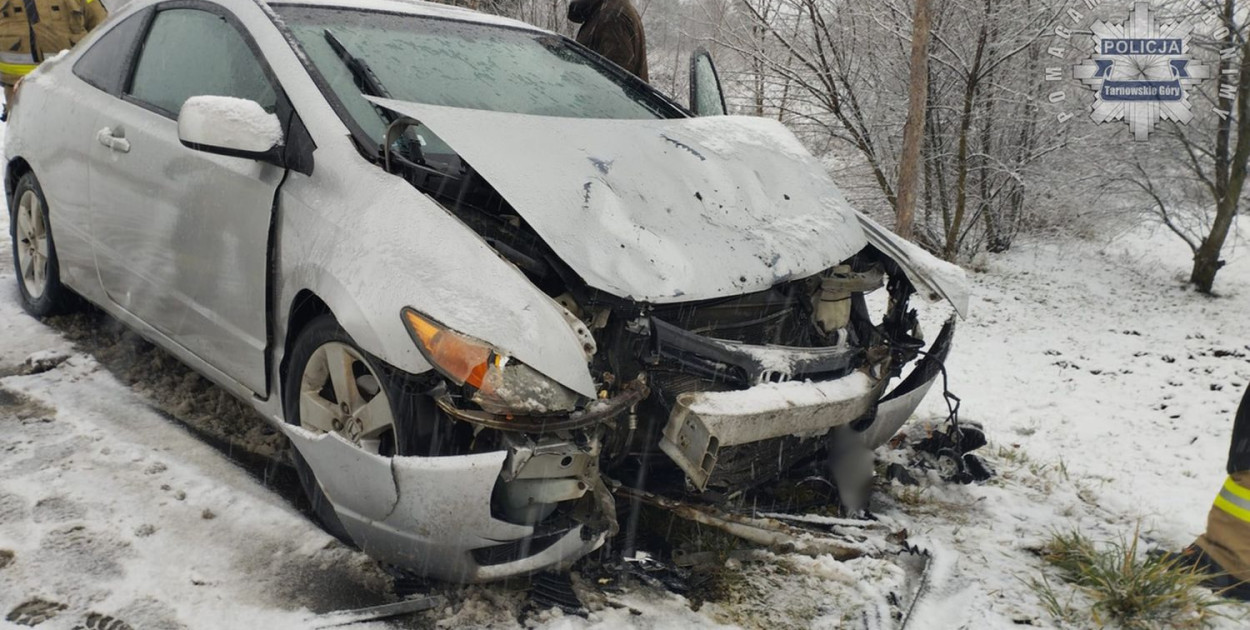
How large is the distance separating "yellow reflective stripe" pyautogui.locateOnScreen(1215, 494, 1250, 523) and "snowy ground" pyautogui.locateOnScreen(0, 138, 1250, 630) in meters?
0.29

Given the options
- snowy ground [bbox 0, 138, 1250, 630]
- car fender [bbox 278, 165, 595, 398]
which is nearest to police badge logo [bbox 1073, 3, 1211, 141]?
snowy ground [bbox 0, 138, 1250, 630]

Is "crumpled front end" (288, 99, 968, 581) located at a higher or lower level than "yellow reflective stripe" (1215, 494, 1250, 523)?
higher

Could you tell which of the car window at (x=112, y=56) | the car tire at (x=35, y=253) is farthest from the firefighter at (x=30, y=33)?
the car window at (x=112, y=56)

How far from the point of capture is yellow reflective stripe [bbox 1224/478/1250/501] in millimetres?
2793

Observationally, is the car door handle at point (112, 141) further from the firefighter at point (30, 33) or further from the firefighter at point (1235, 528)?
the firefighter at point (30, 33)

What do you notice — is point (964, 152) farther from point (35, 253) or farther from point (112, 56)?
point (35, 253)

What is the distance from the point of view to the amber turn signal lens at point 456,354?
2.12 metres

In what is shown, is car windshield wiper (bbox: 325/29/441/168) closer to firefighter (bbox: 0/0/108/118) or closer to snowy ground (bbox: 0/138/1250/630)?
snowy ground (bbox: 0/138/1250/630)

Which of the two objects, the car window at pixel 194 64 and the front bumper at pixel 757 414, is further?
the car window at pixel 194 64

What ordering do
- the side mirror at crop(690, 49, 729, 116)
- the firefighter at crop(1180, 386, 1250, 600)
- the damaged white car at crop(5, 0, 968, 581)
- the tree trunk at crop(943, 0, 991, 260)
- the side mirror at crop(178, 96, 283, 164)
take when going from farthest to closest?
the tree trunk at crop(943, 0, 991, 260), the side mirror at crop(690, 49, 729, 116), the firefighter at crop(1180, 386, 1250, 600), the side mirror at crop(178, 96, 283, 164), the damaged white car at crop(5, 0, 968, 581)

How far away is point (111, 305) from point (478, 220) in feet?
6.50

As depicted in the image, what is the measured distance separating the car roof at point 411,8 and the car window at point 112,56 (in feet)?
3.01

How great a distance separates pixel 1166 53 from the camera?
32.5 feet

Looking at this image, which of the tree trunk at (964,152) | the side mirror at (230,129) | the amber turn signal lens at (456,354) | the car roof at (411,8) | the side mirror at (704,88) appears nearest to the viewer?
the amber turn signal lens at (456,354)
